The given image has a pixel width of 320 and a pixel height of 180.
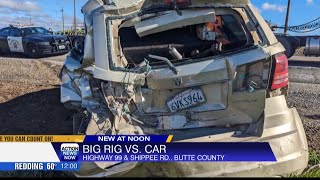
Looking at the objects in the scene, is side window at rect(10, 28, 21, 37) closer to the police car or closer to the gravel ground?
the police car

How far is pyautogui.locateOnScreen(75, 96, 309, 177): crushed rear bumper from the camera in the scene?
2973 millimetres

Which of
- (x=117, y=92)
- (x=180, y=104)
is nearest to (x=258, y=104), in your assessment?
(x=180, y=104)

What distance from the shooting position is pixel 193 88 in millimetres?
3291

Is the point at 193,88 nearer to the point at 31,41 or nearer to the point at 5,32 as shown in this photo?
the point at 31,41

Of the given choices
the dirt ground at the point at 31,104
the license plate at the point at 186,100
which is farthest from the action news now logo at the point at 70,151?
the dirt ground at the point at 31,104

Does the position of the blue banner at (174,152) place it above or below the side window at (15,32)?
below

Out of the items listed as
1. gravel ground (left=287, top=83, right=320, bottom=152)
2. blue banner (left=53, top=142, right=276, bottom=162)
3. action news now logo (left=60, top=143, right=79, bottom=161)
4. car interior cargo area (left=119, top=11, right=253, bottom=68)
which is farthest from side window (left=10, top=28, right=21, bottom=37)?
blue banner (left=53, top=142, right=276, bottom=162)

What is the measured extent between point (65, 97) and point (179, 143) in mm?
1639

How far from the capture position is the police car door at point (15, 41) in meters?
14.9

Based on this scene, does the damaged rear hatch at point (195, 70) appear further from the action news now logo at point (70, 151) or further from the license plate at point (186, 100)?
the action news now logo at point (70, 151)

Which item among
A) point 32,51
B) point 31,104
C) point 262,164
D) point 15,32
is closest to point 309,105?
point 262,164

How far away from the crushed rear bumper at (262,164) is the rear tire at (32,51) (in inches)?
475

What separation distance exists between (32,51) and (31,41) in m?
0.41

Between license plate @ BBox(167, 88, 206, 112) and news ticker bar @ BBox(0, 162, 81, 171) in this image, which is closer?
news ticker bar @ BBox(0, 162, 81, 171)
